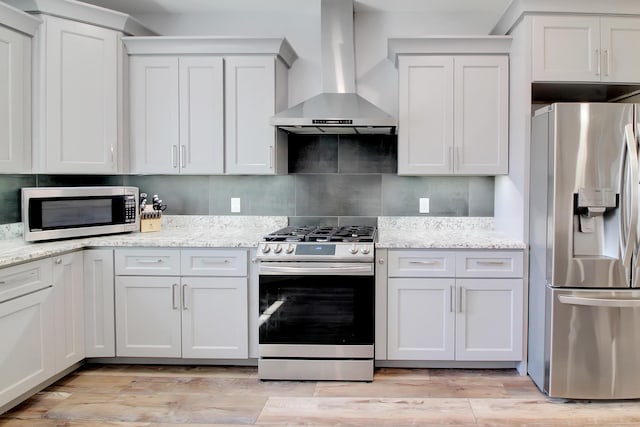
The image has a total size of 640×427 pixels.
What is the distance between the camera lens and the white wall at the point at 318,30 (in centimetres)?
339

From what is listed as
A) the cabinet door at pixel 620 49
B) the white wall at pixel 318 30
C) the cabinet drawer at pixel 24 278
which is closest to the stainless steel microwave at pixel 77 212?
the cabinet drawer at pixel 24 278

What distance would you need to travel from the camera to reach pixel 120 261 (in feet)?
9.25

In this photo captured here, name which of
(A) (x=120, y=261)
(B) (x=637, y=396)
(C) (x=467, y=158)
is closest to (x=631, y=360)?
(B) (x=637, y=396)

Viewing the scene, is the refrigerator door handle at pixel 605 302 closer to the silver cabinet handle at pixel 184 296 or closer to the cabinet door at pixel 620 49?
the cabinet door at pixel 620 49

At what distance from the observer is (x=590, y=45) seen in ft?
8.92

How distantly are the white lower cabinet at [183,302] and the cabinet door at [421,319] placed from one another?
0.98 meters

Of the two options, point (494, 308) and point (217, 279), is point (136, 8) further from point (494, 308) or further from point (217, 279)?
point (494, 308)

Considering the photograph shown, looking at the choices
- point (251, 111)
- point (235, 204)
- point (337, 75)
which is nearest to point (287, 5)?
point (337, 75)

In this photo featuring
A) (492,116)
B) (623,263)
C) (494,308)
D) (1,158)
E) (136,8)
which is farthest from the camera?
(136,8)

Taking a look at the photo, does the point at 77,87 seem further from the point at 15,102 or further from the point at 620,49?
the point at 620,49

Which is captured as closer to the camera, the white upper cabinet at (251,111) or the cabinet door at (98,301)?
the cabinet door at (98,301)

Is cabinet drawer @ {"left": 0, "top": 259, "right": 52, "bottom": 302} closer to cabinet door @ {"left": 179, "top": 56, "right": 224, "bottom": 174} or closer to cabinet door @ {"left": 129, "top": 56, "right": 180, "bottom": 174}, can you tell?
cabinet door @ {"left": 129, "top": 56, "right": 180, "bottom": 174}

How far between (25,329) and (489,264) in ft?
9.00

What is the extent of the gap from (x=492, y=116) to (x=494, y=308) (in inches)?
51.6
